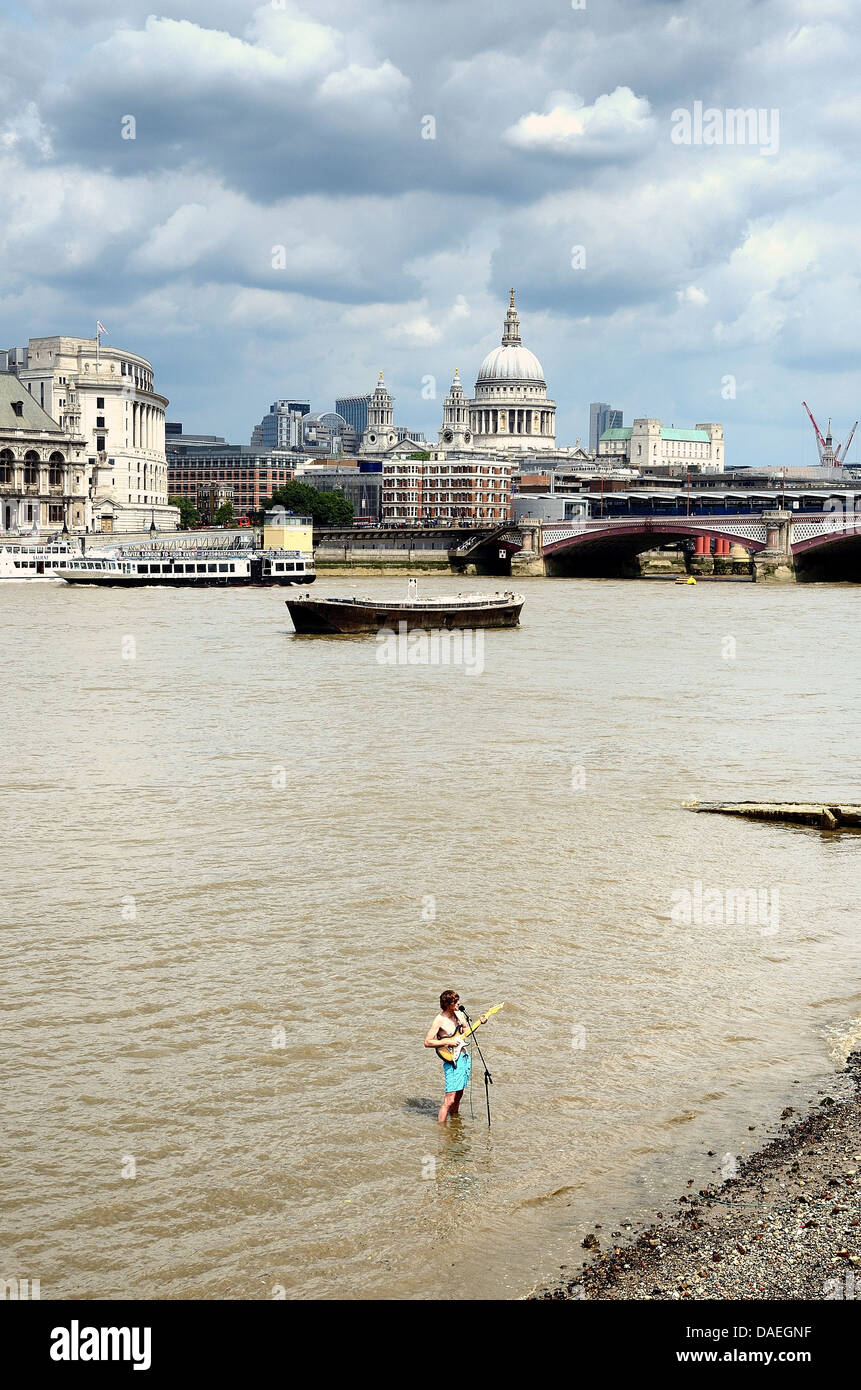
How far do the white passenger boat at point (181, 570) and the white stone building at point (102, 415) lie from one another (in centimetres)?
3678

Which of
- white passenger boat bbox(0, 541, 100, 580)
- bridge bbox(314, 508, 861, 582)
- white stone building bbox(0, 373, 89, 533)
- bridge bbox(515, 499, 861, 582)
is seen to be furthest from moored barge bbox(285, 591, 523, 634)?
white stone building bbox(0, 373, 89, 533)

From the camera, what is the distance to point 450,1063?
10.1 metres

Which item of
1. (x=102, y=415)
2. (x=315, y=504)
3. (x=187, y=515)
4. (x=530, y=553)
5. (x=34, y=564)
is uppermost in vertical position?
(x=102, y=415)

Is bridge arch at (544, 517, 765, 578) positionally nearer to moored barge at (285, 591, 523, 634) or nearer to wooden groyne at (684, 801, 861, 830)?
moored barge at (285, 591, 523, 634)

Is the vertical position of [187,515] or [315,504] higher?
[315,504]

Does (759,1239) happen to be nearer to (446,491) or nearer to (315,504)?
(446,491)

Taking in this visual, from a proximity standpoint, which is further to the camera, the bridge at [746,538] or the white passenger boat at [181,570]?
the bridge at [746,538]

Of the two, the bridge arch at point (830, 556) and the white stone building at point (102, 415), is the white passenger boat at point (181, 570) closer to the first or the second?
the bridge arch at point (830, 556)

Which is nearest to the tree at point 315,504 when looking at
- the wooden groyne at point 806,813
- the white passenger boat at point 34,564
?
the white passenger boat at point 34,564

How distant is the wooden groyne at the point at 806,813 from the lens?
1872 centimetres

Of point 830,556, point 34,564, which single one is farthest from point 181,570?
point 830,556

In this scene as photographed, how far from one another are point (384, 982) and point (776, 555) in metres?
80.3

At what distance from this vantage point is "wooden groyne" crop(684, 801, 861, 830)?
1872cm
